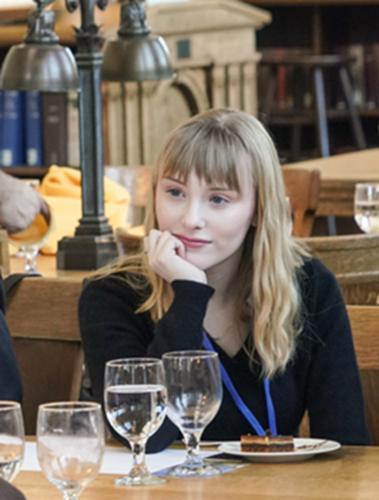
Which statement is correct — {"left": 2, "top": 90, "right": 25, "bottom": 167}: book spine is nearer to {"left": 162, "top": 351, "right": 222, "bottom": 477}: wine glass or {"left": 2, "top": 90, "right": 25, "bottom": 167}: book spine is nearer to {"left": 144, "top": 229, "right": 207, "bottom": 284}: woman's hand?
{"left": 144, "top": 229, "right": 207, "bottom": 284}: woman's hand

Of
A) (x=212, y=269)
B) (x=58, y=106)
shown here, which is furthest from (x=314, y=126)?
(x=212, y=269)

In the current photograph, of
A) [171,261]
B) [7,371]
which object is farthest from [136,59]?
[7,371]

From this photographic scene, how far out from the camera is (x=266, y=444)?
1.22 metres

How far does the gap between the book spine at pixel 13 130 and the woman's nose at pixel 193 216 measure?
290 centimetres

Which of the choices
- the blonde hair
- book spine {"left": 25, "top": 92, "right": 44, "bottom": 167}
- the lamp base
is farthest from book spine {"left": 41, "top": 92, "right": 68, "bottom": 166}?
the blonde hair

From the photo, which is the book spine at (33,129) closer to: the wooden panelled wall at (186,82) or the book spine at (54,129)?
the book spine at (54,129)

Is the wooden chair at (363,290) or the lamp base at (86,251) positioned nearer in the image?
the wooden chair at (363,290)

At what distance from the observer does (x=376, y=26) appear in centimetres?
589

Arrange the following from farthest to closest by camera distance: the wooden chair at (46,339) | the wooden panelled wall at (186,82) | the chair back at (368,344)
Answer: the wooden panelled wall at (186,82) < the wooden chair at (46,339) < the chair back at (368,344)

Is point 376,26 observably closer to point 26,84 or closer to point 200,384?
point 26,84

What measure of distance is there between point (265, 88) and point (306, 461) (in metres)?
4.62

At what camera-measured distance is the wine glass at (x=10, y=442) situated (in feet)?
3.09

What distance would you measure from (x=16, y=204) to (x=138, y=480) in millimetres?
1181

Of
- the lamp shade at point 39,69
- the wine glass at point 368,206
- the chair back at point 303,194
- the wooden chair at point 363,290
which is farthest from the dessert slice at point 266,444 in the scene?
the chair back at point 303,194
